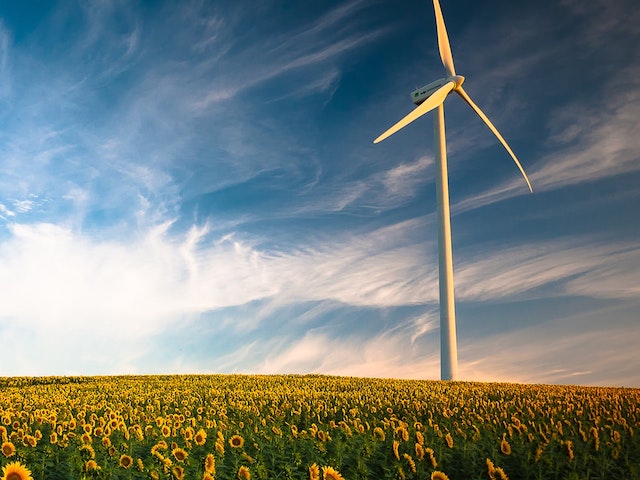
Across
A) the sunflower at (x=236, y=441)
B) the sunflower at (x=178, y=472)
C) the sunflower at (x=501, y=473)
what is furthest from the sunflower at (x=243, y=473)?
the sunflower at (x=501, y=473)

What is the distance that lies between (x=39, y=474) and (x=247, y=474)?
3685 mm

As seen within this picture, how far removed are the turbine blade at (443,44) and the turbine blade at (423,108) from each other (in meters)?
2.50

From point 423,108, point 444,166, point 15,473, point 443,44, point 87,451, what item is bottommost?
point 15,473

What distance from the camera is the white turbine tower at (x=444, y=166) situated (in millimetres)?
31188

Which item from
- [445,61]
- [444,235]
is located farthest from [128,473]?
[445,61]

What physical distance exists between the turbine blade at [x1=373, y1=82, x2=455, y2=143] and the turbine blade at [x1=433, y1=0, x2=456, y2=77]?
8.21 feet

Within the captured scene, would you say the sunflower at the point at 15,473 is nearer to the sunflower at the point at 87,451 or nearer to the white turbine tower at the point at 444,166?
the sunflower at the point at 87,451

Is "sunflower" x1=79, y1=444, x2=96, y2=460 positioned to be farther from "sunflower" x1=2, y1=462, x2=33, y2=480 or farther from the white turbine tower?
the white turbine tower

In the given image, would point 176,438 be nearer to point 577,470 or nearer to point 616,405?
point 577,470

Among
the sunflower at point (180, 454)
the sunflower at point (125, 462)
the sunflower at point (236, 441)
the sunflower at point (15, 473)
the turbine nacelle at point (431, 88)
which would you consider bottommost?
the sunflower at point (15, 473)

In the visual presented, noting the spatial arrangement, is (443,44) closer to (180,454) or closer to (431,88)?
(431,88)

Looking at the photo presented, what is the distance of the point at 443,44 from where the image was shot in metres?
38.4

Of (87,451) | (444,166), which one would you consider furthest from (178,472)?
(444,166)

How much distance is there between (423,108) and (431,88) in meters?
6.84
